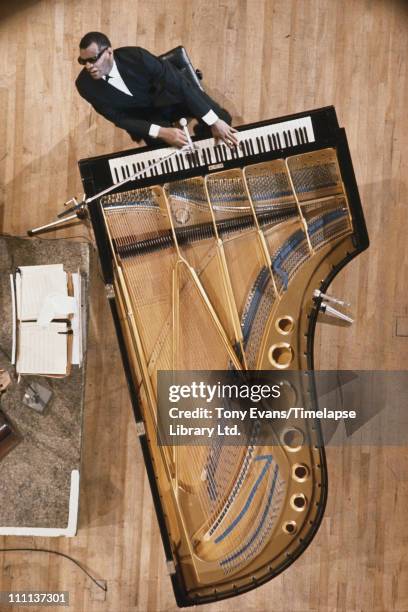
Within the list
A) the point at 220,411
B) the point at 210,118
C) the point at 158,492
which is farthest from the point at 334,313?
the point at 158,492

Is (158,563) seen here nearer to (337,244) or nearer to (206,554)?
(206,554)

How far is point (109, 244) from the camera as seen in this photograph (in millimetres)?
3236

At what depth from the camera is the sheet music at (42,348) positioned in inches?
140

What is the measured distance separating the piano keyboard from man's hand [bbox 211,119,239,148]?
1.2 inches

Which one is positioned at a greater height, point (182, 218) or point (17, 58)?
point (17, 58)

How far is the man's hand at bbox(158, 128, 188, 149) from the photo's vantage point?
323cm

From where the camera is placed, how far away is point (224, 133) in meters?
3.26

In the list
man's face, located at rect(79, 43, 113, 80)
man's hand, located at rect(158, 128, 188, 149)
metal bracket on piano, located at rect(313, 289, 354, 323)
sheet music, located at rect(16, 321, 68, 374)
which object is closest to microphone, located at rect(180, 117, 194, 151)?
man's hand, located at rect(158, 128, 188, 149)

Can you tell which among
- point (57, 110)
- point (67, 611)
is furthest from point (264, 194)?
point (67, 611)

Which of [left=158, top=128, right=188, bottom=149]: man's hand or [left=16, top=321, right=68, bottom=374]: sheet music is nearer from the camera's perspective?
[left=158, top=128, right=188, bottom=149]: man's hand

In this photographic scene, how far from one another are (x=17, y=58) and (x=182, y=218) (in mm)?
1898

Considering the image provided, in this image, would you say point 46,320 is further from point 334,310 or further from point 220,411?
point 334,310

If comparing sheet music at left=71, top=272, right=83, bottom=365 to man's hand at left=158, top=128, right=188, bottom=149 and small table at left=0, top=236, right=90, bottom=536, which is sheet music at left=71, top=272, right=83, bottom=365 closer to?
small table at left=0, top=236, right=90, bottom=536

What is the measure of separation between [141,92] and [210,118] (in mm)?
423
